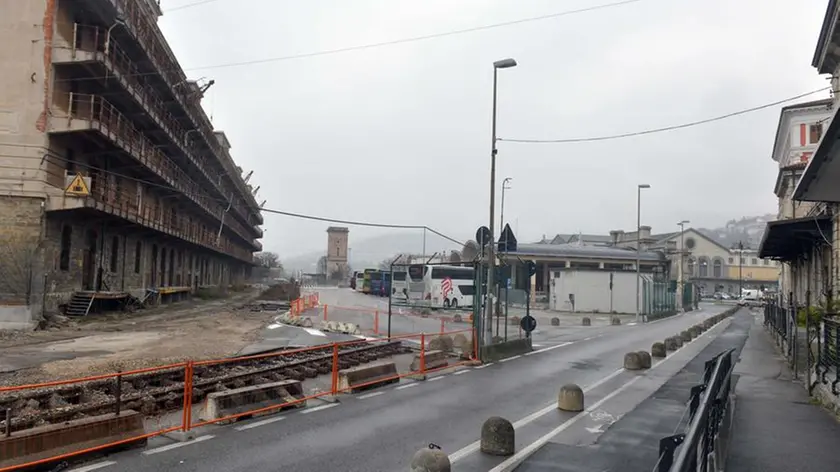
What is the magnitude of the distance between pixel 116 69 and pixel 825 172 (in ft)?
104

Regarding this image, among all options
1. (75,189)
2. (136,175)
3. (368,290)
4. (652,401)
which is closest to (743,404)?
(652,401)

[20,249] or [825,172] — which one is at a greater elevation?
[825,172]

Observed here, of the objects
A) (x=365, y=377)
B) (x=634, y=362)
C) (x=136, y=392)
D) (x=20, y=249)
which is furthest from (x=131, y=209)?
(x=634, y=362)

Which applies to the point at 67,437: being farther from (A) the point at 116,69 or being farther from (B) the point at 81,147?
(A) the point at 116,69

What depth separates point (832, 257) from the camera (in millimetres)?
20359

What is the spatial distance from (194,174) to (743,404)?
172 feet

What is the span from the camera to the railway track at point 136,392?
9.11 meters

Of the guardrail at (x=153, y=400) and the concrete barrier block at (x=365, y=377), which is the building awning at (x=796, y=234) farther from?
the concrete barrier block at (x=365, y=377)

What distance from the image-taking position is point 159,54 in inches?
1550

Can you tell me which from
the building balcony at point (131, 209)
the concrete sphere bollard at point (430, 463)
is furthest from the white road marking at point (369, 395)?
the building balcony at point (131, 209)

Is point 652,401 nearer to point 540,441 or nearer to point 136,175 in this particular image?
point 540,441

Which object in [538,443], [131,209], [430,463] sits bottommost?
[538,443]

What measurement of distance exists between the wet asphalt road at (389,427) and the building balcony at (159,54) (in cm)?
1325

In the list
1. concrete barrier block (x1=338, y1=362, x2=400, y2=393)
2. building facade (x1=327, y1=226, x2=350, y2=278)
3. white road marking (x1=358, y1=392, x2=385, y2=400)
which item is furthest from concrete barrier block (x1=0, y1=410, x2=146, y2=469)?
building facade (x1=327, y1=226, x2=350, y2=278)
